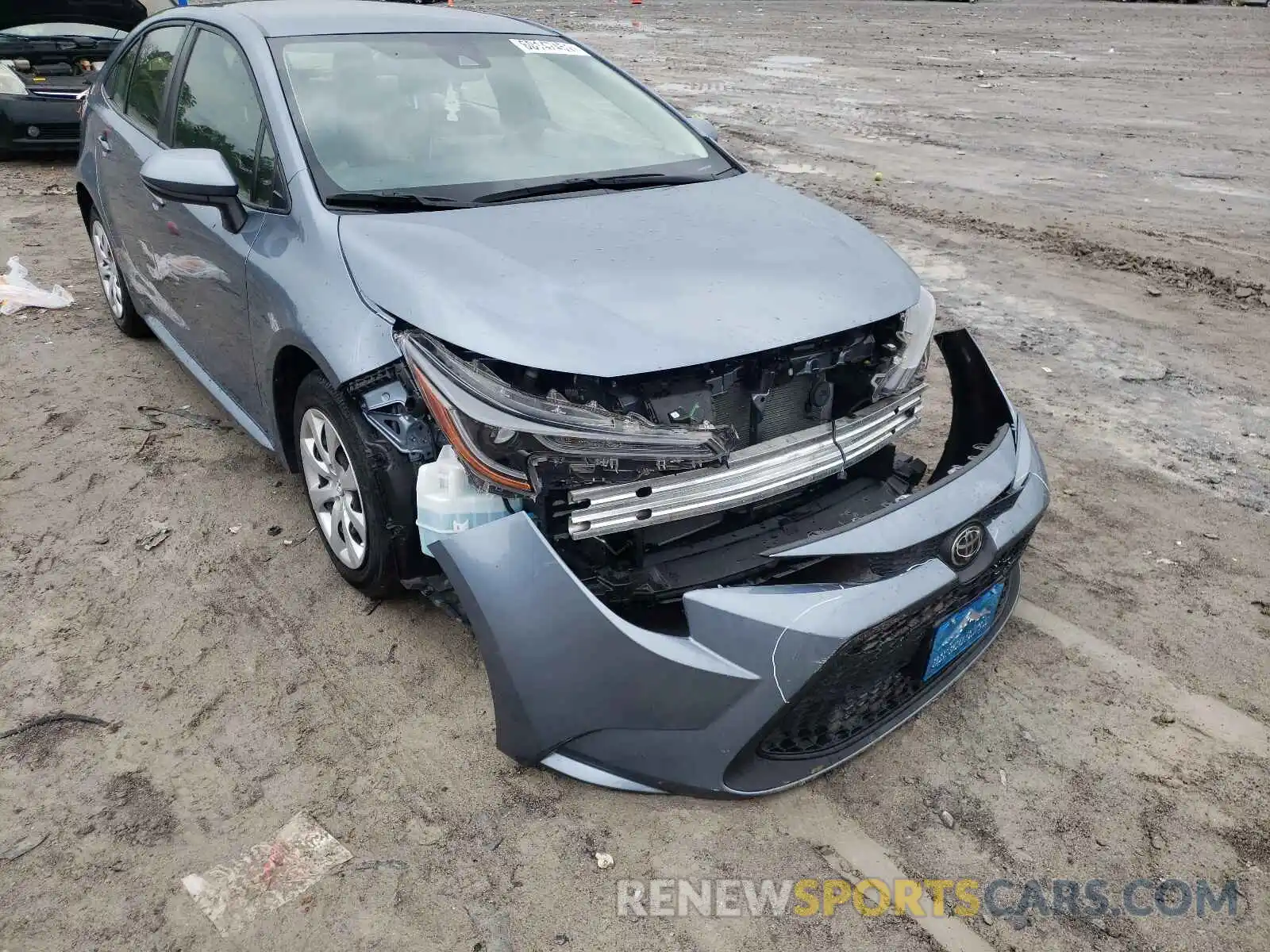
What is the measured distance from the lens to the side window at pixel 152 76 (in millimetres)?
3969

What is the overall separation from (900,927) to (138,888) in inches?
69.3

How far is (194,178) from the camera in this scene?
9.71ft

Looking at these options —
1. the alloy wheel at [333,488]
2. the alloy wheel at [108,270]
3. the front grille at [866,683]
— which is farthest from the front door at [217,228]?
the front grille at [866,683]

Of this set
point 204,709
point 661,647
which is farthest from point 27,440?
point 661,647

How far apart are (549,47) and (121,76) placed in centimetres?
220

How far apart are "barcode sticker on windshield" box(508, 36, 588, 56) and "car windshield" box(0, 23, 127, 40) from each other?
7212 millimetres

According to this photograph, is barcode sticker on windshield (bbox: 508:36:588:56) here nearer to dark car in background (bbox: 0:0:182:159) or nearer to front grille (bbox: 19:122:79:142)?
dark car in background (bbox: 0:0:182:159)

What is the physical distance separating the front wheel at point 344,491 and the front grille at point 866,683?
4.08 feet

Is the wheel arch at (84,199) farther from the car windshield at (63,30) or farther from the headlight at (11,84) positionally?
the car windshield at (63,30)

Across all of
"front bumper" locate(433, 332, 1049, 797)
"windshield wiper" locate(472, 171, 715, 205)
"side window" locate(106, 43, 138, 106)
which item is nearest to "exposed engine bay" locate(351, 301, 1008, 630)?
"front bumper" locate(433, 332, 1049, 797)

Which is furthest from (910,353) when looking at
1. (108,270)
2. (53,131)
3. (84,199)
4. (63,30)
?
(63,30)

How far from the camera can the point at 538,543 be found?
85.6 inches

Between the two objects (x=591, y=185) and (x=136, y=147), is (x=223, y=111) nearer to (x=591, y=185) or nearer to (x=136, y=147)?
(x=136, y=147)

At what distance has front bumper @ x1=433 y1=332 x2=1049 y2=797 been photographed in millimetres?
2156
